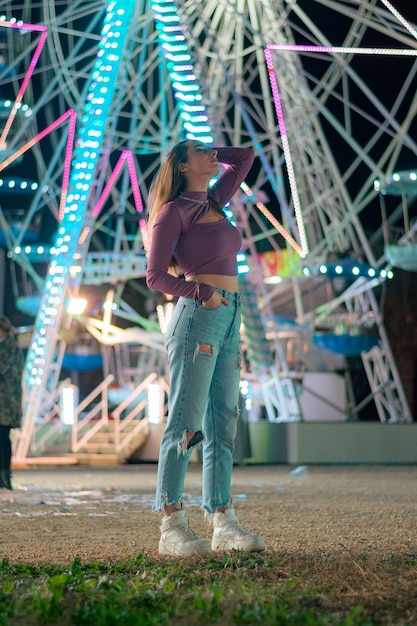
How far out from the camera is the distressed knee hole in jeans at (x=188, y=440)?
16.9 feet

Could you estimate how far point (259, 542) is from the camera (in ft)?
17.0

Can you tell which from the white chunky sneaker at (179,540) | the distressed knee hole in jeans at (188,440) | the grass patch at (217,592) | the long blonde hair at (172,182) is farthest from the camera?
the long blonde hair at (172,182)

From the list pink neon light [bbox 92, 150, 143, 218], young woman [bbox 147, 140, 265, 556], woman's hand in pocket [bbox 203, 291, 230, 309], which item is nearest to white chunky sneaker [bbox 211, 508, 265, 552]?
young woman [bbox 147, 140, 265, 556]

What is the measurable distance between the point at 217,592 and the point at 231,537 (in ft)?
5.12

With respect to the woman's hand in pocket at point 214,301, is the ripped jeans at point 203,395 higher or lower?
lower

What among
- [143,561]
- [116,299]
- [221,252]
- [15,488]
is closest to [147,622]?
[143,561]

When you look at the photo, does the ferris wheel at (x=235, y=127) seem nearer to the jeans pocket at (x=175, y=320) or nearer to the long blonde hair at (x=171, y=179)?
A: the long blonde hair at (x=171, y=179)

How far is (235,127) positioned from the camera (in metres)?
23.2

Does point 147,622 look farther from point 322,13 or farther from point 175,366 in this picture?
point 322,13

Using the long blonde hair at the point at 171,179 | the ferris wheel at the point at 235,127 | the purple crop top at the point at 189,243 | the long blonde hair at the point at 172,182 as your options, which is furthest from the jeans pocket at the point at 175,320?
the ferris wheel at the point at 235,127

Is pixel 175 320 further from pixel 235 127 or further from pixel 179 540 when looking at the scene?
pixel 235 127

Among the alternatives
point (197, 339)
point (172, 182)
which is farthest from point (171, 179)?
point (197, 339)

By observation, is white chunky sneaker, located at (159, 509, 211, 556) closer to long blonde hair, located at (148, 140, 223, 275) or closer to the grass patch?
the grass patch

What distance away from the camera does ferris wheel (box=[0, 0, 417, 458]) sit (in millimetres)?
16297
